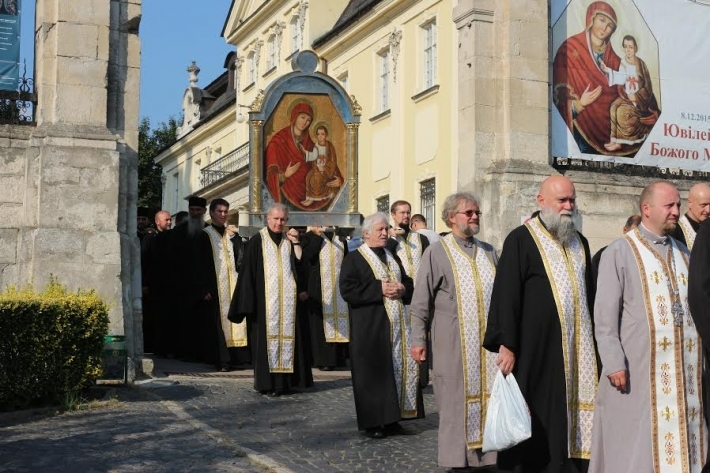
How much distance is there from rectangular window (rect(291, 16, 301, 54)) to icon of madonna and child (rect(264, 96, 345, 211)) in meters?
24.0

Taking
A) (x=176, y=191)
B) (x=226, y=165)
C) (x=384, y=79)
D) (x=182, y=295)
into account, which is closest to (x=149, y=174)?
(x=176, y=191)

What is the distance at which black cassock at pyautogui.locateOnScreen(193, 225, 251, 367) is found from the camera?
1520 centimetres

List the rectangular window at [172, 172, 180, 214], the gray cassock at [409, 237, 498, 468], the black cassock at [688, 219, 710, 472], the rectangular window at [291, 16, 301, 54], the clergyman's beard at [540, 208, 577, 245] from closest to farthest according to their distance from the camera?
the black cassock at [688, 219, 710, 472]
the clergyman's beard at [540, 208, 577, 245]
the gray cassock at [409, 237, 498, 468]
the rectangular window at [291, 16, 301, 54]
the rectangular window at [172, 172, 180, 214]

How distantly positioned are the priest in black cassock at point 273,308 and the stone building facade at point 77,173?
1.34 m

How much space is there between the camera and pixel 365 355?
10609mm

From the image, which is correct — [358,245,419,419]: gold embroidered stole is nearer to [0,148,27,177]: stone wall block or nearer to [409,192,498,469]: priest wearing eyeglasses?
[409,192,498,469]: priest wearing eyeglasses

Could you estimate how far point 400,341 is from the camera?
424 inches

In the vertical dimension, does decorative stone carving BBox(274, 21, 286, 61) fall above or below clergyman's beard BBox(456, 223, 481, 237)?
above

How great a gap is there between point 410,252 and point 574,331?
567 centimetres

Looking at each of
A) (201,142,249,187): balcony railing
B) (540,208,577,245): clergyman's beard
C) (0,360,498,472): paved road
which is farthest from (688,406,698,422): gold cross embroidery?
(201,142,249,187): balcony railing

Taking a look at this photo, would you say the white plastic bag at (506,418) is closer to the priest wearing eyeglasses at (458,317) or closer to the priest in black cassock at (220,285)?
the priest wearing eyeglasses at (458,317)

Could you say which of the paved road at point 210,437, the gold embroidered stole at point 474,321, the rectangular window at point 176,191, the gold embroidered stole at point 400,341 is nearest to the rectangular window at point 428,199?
the paved road at point 210,437

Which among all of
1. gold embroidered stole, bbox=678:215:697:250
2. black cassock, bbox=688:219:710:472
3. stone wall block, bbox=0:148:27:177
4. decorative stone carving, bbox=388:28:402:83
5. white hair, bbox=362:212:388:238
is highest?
decorative stone carving, bbox=388:28:402:83

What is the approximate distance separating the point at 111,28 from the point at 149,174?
50.3 meters
